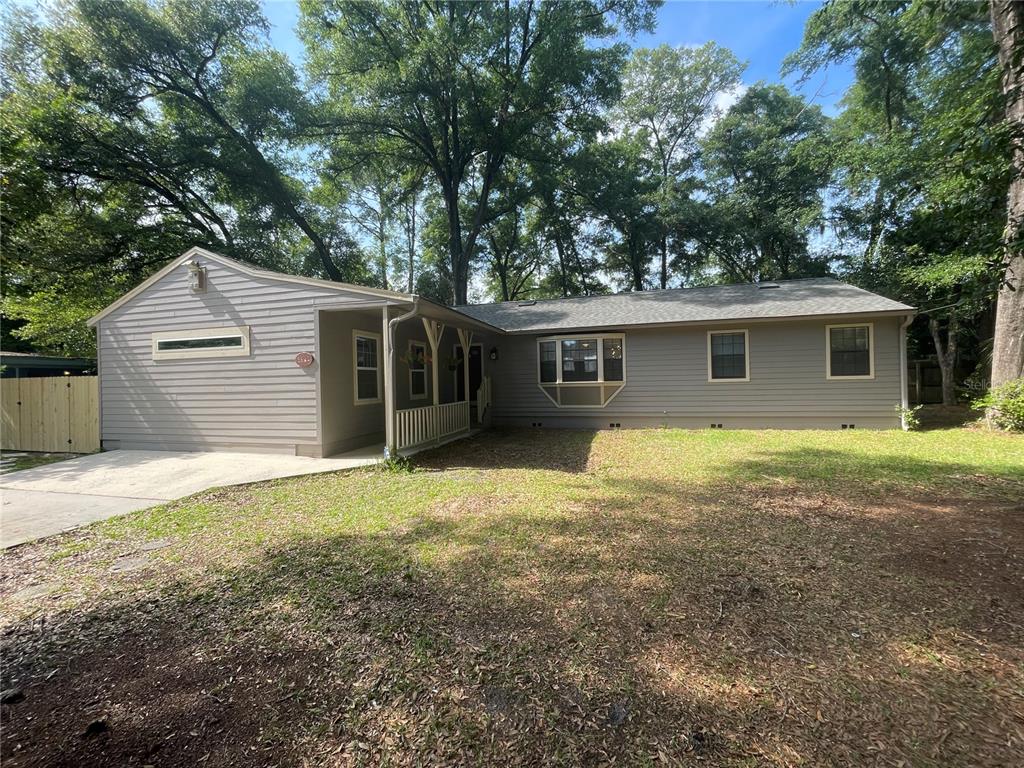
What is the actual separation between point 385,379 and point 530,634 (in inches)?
228

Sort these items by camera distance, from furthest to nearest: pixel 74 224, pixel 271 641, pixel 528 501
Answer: pixel 74 224 → pixel 528 501 → pixel 271 641

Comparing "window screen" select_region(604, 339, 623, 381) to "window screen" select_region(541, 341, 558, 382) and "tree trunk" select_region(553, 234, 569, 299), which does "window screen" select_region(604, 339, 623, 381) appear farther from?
"tree trunk" select_region(553, 234, 569, 299)

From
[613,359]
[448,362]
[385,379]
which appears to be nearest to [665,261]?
[613,359]

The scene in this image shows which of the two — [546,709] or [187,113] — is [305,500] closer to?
[546,709]

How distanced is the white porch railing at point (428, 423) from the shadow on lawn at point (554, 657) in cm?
404

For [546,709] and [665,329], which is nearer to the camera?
[546,709]

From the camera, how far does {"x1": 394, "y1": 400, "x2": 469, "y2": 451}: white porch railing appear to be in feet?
25.8

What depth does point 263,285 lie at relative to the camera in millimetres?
8133

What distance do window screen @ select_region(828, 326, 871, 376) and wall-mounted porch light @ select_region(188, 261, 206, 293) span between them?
43.8 feet

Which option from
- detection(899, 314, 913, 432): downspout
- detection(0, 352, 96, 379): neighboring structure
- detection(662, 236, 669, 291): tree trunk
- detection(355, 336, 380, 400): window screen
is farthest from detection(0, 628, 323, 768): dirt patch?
detection(662, 236, 669, 291): tree trunk

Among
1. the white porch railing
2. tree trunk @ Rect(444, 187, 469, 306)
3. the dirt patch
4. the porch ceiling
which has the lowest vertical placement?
the dirt patch

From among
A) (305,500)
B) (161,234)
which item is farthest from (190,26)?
(305,500)

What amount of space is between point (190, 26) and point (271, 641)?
2134 cm

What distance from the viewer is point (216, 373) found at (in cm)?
843
